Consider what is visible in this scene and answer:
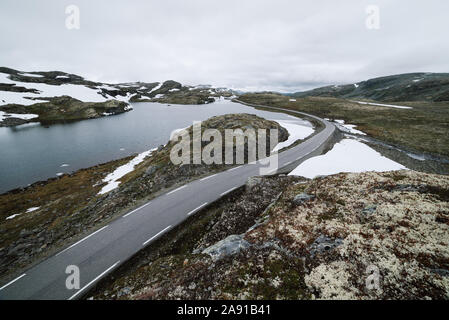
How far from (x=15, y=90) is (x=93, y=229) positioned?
735 ft

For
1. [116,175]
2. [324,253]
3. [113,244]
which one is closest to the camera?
[324,253]

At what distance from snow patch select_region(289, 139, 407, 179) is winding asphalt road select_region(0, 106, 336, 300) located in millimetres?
11231

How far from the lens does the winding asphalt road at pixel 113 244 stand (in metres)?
11.6

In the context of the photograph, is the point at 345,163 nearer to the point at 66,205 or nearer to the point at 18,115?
the point at 66,205

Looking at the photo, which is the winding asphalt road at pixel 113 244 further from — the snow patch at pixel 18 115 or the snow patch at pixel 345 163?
the snow patch at pixel 18 115

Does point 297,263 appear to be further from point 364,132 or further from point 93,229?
point 364,132

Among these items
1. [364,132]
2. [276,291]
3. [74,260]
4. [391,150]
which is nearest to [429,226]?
[276,291]

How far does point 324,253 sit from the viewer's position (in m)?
9.27

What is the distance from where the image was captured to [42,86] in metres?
171

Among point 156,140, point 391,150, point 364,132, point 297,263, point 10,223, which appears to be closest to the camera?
point 297,263

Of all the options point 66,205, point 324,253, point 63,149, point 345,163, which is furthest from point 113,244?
point 63,149

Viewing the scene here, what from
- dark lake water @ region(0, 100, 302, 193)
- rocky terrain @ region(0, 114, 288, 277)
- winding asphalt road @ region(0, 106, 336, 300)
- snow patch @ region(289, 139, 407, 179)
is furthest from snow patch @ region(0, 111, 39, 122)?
snow patch @ region(289, 139, 407, 179)

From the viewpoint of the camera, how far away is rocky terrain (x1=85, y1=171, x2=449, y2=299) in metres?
7.55

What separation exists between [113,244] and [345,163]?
112 ft
